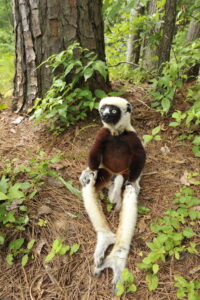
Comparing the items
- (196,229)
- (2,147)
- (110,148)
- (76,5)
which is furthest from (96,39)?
(196,229)

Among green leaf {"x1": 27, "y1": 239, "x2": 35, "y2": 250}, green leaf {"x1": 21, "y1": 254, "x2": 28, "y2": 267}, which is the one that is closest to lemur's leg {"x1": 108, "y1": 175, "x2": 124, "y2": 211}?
green leaf {"x1": 27, "y1": 239, "x2": 35, "y2": 250}

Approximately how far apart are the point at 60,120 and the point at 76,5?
176 cm

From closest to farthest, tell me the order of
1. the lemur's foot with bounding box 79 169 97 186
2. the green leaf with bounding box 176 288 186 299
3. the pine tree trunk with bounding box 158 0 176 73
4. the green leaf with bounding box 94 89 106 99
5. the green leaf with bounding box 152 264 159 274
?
the green leaf with bounding box 176 288 186 299, the green leaf with bounding box 152 264 159 274, the lemur's foot with bounding box 79 169 97 186, the pine tree trunk with bounding box 158 0 176 73, the green leaf with bounding box 94 89 106 99

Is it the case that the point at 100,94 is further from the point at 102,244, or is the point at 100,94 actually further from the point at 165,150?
the point at 102,244

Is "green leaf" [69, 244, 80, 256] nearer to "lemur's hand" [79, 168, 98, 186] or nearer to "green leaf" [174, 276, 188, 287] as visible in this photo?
"lemur's hand" [79, 168, 98, 186]

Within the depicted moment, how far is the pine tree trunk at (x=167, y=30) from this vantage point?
10.6ft

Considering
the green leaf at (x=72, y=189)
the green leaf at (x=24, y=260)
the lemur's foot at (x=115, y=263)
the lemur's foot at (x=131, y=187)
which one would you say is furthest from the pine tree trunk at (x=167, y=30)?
the green leaf at (x=24, y=260)

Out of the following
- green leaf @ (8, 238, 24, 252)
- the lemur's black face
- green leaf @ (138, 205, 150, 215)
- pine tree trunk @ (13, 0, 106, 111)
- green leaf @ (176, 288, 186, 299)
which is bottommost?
green leaf @ (8, 238, 24, 252)

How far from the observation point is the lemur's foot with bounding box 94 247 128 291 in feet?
6.15

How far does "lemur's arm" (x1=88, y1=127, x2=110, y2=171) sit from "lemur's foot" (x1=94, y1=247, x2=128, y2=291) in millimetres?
1019

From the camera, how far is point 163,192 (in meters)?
2.57

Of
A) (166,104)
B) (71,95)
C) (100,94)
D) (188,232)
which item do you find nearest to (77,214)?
(188,232)

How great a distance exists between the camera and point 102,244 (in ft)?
6.74

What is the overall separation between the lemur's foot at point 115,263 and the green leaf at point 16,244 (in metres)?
0.78
